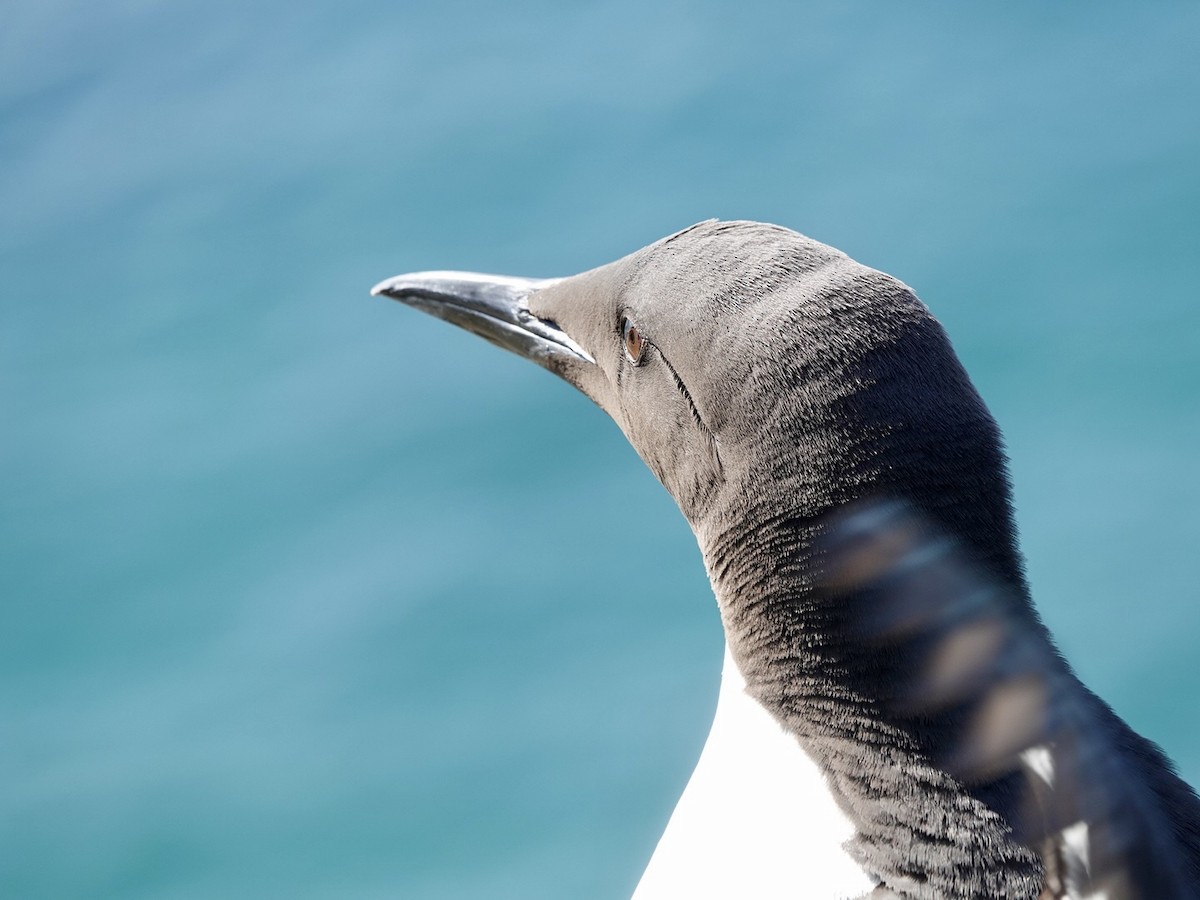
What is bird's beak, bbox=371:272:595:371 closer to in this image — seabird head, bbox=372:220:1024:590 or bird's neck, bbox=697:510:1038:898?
seabird head, bbox=372:220:1024:590

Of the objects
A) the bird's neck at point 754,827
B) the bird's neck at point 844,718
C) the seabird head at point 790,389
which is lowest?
the bird's neck at point 754,827

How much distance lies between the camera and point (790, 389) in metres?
2.48

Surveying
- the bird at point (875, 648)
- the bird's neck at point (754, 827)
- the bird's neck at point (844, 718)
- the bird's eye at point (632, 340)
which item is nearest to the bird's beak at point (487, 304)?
the bird's eye at point (632, 340)

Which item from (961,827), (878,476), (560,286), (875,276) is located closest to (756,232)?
(875,276)

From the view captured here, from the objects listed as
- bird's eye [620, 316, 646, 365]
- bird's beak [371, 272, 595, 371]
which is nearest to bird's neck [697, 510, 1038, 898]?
bird's eye [620, 316, 646, 365]

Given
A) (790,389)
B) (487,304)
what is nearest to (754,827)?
(790,389)

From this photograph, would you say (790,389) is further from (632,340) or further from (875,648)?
(632,340)

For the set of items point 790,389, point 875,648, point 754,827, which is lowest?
point 754,827

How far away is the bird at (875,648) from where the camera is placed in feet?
7.34

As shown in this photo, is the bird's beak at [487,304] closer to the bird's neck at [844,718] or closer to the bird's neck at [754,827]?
the bird's neck at [844,718]

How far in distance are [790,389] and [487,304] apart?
130cm

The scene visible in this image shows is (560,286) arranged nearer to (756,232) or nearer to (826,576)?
(756,232)

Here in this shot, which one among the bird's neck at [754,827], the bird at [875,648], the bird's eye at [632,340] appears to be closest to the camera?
the bird at [875,648]

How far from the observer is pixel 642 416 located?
3.05 m
